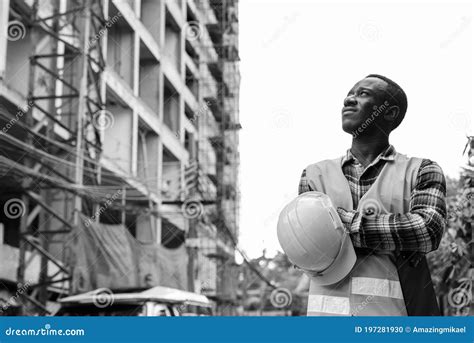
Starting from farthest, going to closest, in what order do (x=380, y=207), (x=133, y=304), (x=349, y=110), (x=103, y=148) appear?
1. (x=103, y=148)
2. (x=133, y=304)
3. (x=349, y=110)
4. (x=380, y=207)

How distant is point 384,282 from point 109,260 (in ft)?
29.3

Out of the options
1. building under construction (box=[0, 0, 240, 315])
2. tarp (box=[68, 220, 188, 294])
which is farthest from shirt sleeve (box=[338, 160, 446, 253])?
tarp (box=[68, 220, 188, 294])

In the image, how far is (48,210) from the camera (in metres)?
→ 9.71

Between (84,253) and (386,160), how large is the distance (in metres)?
8.72

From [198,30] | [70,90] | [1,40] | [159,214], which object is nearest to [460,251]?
[1,40]

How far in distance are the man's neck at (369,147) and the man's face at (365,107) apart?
2 centimetres

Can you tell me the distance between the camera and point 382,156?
1601 mm

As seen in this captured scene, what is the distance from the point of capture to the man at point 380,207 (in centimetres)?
143

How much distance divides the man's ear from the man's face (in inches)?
0.5

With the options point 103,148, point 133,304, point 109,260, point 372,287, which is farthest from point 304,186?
point 103,148

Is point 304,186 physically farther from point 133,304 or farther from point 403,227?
point 133,304

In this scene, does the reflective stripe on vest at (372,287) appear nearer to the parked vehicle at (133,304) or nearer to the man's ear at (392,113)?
the man's ear at (392,113)

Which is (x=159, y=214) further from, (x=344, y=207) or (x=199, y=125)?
(x=344, y=207)

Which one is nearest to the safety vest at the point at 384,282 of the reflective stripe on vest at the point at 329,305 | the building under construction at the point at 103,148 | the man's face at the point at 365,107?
the reflective stripe on vest at the point at 329,305
